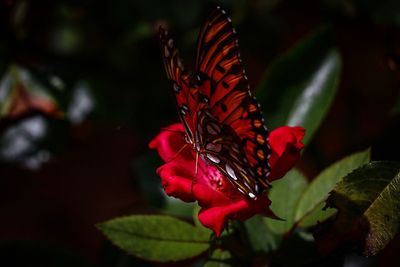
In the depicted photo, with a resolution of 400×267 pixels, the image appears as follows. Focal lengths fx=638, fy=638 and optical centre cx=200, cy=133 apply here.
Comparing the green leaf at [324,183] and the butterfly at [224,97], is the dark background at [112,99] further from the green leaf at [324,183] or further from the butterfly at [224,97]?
the butterfly at [224,97]

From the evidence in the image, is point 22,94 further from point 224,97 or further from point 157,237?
point 224,97

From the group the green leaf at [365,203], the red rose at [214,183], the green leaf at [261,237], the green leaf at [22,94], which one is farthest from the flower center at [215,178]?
the green leaf at [22,94]

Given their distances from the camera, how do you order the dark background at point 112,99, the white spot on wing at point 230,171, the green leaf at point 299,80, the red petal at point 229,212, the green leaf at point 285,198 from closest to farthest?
the red petal at point 229,212, the white spot on wing at point 230,171, the green leaf at point 285,198, the green leaf at point 299,80, the dark background at point 112,99

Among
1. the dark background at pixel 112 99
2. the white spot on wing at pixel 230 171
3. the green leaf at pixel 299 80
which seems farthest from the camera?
the dark background at pixel 112 99

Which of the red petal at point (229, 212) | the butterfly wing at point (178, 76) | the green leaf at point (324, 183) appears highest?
the butterfly wing at point (178, 76)

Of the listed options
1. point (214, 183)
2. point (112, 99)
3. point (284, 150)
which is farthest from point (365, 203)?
point (112, 99)

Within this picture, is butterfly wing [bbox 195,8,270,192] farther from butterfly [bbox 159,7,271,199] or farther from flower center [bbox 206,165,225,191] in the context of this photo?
flower center [bbox 206,165,225,191]
